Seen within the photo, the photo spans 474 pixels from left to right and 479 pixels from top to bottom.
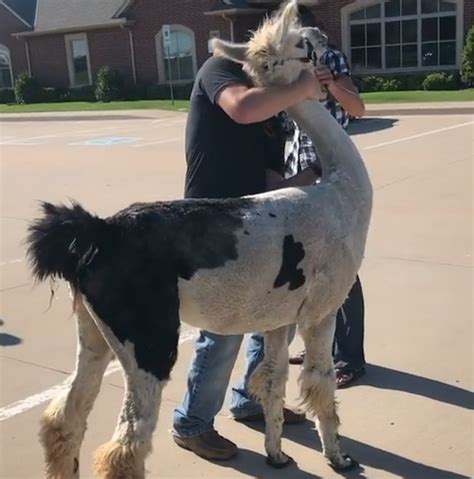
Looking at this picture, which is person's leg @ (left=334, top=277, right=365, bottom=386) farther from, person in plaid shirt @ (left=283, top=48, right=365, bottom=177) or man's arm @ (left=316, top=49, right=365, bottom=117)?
man's arm @ (left=316, top=49, right=365, bottom=117)

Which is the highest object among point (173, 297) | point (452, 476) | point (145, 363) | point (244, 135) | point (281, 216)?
point (244, 135)

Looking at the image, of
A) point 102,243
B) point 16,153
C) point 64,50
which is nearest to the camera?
point 102,243

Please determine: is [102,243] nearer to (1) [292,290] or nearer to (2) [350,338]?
(1) [292,290]

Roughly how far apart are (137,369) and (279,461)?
1.15 meters

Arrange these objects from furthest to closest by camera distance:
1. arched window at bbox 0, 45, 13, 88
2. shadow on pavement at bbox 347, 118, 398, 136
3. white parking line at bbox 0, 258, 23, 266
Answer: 1. arched window at bbox 0, 45, 13, 88
2. shadow on pavement at bbox 347, 118, 398, 136
3. white parking line at bbox 0, 258, 23, 266

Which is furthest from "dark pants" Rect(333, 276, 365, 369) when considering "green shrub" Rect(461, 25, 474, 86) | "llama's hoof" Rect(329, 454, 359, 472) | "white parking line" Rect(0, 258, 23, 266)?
"green shrub" Rect(461, 25, 474, 86)

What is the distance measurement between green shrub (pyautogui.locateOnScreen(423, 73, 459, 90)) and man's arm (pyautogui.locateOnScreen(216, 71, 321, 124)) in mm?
23688

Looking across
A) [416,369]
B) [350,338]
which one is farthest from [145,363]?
[416,369]

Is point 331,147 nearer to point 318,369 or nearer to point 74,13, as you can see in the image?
point 318,369

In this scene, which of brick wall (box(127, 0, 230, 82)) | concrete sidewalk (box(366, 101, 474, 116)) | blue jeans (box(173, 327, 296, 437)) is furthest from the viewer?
brick wall (box(127, 0, 230, 82))

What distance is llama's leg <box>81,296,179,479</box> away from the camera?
2.79 meters

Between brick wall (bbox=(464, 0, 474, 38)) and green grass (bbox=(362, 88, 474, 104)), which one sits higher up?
brick wall (bbox=(464, 0, 474, 38))

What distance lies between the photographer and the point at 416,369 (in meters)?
4.64

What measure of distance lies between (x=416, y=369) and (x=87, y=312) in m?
2.43
